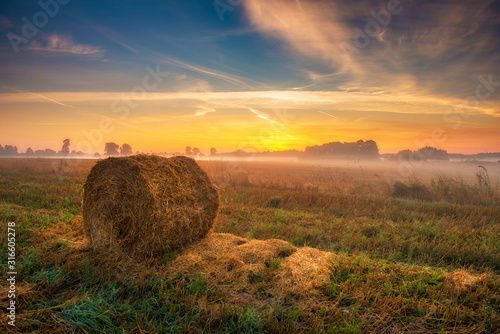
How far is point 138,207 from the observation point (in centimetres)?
579

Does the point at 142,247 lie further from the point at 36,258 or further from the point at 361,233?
the point at 361,233

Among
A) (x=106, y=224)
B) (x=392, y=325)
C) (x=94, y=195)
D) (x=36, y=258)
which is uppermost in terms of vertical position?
(x=94, y=195)

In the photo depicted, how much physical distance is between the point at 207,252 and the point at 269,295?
198 cm

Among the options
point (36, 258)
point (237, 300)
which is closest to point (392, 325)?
point (237, 300)

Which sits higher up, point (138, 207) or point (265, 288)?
point (138, 207)

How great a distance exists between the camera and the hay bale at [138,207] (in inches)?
227

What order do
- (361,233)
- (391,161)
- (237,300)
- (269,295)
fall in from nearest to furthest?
(237,300)
(269,295)
(361,233)
(391,161)

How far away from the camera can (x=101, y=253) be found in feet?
18.7

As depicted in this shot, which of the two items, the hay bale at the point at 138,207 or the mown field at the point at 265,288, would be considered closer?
the mown field at the point at 265,288

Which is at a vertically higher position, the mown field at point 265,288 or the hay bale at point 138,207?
the hay bale at point 138,207

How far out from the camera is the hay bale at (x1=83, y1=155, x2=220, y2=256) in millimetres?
5773

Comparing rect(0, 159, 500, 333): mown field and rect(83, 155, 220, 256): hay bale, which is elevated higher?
rect(83, 155, 220, 256): hay bale

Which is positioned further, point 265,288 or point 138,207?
point 138,207

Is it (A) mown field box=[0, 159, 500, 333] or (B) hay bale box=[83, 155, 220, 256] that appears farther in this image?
(B) hay bale box=[83, 155, 220, 256]
